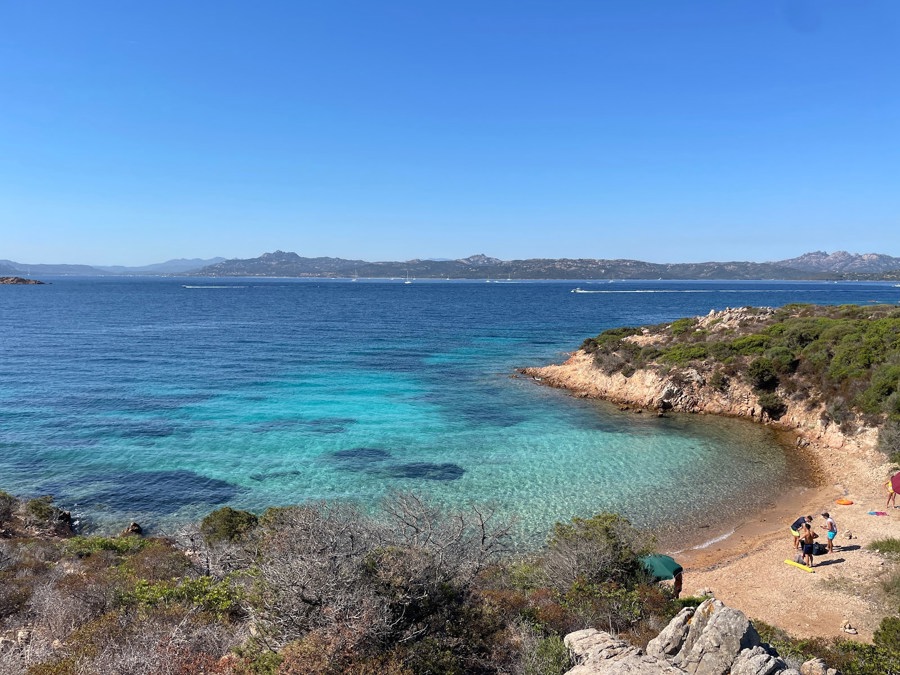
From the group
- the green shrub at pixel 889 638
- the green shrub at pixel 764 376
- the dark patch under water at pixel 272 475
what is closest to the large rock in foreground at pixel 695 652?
the green shrub at pixel 889 638

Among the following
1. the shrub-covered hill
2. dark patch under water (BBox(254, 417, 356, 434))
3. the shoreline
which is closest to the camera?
the shoreline

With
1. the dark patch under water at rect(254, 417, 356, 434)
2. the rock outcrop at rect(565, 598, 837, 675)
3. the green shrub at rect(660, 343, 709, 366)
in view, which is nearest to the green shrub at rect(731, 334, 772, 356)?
the green shrub at rect(660, 343, 709, 366)

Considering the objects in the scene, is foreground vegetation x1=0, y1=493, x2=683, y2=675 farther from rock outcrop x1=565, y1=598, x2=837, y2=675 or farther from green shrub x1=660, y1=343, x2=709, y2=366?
green shrub x1=660, y1=343, x2=709, y2=366

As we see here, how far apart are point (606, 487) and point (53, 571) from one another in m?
20.6

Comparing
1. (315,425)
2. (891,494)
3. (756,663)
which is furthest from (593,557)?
(315,425)

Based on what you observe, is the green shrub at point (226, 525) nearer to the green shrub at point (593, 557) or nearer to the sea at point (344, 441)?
the sea at point (344, 441)

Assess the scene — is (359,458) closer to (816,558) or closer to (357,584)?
(357,584)

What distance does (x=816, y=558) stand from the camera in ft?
57.5

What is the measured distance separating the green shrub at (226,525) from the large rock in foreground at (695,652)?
12554 mm

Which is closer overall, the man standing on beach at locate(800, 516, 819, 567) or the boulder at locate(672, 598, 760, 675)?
the boulder at locate(672, 598, 760, 675)

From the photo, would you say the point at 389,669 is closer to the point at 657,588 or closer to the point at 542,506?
the point at 657,588

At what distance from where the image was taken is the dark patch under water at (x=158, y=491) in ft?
71.7

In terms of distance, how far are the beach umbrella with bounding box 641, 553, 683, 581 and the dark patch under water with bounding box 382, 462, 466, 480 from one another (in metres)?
12.1

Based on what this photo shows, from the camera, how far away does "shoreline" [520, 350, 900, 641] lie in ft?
47.2
